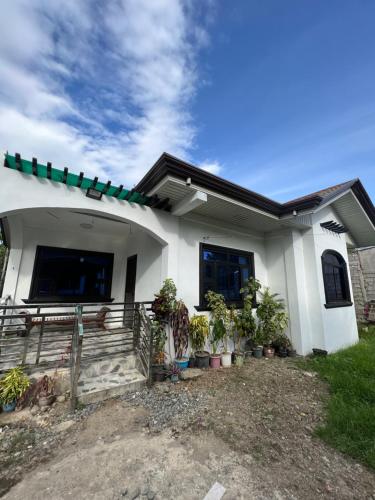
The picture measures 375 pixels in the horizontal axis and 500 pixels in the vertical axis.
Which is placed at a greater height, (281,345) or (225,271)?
(225,271)

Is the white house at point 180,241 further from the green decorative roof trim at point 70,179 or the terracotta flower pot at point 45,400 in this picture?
the terracotta flower pot at point 45,400

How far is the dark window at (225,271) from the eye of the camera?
4.87 m

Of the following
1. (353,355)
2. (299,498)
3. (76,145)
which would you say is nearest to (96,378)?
(299,498)

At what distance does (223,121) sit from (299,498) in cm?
741

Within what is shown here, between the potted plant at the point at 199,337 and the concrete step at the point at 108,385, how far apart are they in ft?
3.87

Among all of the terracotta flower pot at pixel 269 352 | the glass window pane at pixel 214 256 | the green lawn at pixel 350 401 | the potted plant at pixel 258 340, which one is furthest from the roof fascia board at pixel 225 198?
the green lawn at pixel 350 401

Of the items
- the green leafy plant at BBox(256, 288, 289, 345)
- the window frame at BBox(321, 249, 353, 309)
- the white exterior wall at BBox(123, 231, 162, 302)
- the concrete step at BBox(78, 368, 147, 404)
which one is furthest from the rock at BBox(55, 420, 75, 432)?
the window frame at BBox(321, 249, 353, 309)

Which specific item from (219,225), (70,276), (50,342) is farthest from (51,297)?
(219,225)

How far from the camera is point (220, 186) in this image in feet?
13.2

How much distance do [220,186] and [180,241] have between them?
142 cm

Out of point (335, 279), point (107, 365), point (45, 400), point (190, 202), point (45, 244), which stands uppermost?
point (190, 202)

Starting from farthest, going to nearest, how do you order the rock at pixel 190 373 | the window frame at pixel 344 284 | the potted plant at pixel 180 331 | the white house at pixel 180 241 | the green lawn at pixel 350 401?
the window frame at pixel 344 284
the potted plant at pixel 180 331
the rock at pixel 190 373
the white house at pixel 180 241
the green lawn at pixel 350 401

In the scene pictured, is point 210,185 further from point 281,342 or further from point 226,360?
point 281,342

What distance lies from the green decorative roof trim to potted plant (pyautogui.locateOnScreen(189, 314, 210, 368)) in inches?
102
